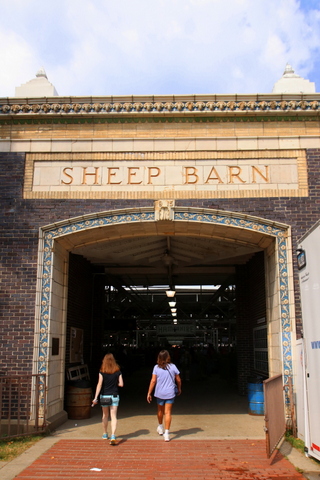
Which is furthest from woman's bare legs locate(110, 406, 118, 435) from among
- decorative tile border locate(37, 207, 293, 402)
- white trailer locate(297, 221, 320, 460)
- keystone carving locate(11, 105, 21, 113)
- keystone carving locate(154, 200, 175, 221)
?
keystone carving locate(11, 105, 21, 113)

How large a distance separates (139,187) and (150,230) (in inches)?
42.1

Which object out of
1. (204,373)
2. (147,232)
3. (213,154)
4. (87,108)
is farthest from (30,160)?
(204,373)

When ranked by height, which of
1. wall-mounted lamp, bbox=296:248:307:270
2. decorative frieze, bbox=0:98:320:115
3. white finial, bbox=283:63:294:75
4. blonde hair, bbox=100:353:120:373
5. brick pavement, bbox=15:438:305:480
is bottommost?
brick pavement, bbox=15:438:305:480

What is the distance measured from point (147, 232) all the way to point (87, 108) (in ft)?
10.3

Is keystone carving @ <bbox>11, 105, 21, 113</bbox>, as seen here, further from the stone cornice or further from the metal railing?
the metal railing

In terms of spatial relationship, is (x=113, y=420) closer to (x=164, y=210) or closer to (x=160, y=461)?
(x=160, y=461)

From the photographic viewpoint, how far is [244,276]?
53.1 ft

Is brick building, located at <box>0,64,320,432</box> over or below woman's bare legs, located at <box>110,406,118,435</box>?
over

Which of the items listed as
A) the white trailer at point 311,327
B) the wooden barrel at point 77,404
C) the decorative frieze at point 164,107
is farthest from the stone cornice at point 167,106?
the wooden barrel at point 77,404

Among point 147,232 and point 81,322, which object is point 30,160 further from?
point 81,322

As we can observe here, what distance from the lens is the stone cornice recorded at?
34.6 feet

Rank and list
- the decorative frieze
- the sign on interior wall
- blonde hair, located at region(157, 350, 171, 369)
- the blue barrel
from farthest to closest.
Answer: the sign on interior wall → the blue barrel → the decorative frieze → blonde hair, located at region(157, 350, 171, 369)

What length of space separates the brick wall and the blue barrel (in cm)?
288

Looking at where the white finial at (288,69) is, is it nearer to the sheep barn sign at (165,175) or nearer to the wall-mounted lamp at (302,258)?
the sheep barn sign at (165,175)
